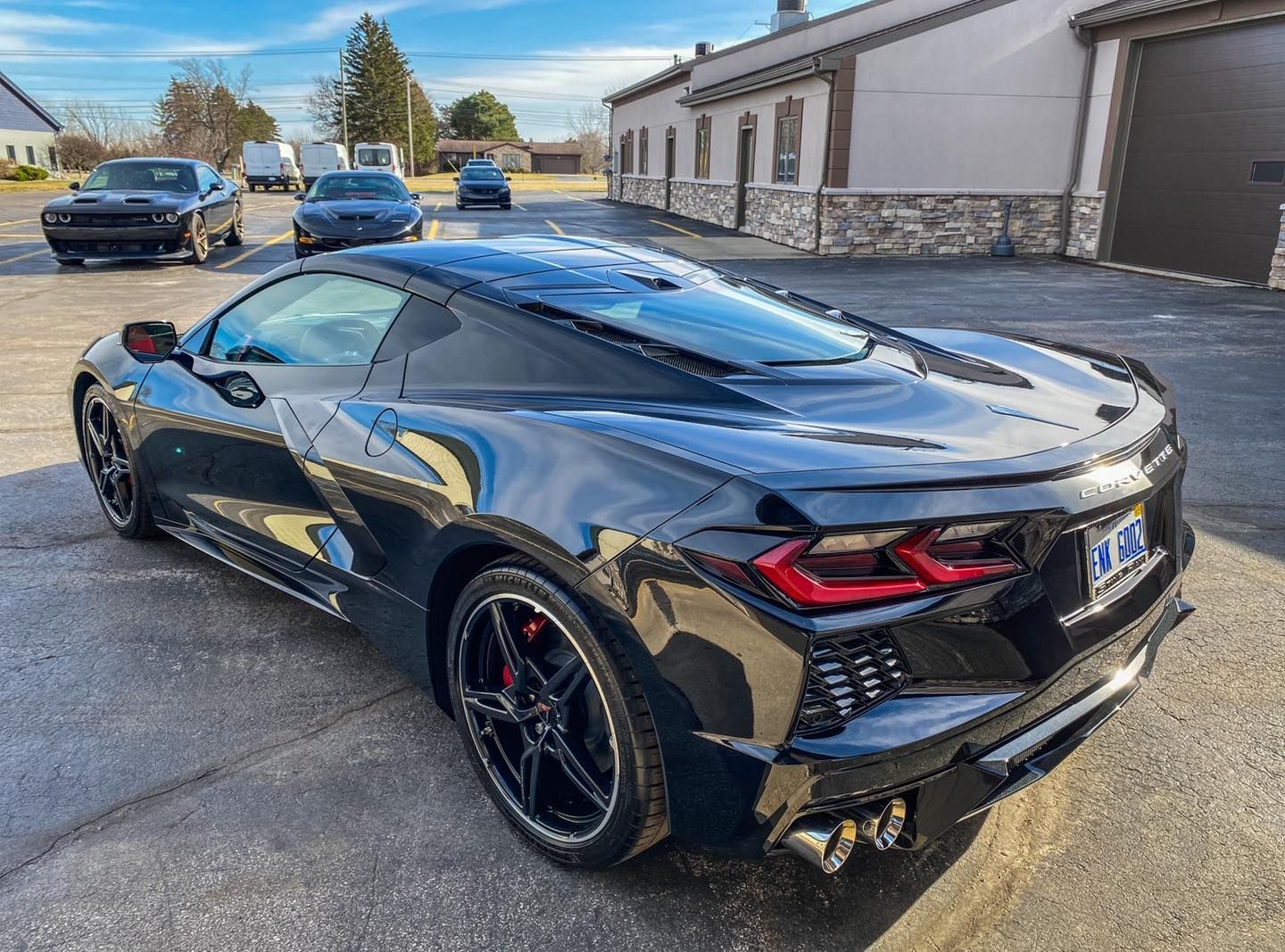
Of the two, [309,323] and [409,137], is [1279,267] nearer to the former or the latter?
[309,323]

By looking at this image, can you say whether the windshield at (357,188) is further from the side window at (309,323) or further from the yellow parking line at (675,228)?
the side window at (309,323)

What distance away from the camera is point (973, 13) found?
1842 cm

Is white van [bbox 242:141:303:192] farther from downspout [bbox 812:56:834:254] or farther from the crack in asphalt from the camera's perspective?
the crack in asphalt

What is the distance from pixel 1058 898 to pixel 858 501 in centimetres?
113

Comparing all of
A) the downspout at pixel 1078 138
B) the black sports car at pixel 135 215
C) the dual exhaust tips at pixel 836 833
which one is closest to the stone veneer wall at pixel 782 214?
the downspout at pixel 1078 138

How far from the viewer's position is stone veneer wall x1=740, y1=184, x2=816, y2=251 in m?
19.9

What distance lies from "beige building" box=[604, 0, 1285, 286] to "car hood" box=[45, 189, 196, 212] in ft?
38.8

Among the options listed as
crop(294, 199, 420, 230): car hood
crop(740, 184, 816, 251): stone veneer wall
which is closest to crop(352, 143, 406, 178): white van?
crop(740, 184, 816, 251): stone veneer wall

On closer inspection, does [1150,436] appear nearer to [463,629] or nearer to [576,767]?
[576,767]

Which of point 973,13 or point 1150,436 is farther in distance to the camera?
point 973,13

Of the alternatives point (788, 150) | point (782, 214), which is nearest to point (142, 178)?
point (782, 214)

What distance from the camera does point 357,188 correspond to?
1598 centimetres

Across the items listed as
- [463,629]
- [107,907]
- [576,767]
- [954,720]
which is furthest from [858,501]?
[107,907]

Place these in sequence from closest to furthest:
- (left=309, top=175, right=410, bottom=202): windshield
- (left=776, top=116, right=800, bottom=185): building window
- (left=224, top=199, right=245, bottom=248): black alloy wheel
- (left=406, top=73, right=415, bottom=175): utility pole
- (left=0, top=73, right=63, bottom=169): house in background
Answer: (left=309, top=175, right=410, bottom=202): windshield, (left=224, top=199, right=245, bottom=248): black alloy wheel, (left=776, top=116, right=800, bottom=185): building window, (left=0, top=73, right=63, bottom=169): house in background, (left=406, top=73, right=415, bottom=175): utility pole
